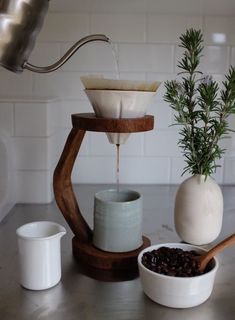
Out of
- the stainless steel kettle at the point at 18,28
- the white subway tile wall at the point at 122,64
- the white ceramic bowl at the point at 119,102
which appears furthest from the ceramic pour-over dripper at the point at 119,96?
the white subway tile wall at the point at 122,64

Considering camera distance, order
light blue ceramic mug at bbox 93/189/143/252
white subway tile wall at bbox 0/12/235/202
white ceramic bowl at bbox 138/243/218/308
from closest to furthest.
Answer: white ceramic bowl at bbox 138/243/218/308 < light blue ceramic mug at bbox 93/189/143/252 < white subway tile wall at bbox 0/12/235/202

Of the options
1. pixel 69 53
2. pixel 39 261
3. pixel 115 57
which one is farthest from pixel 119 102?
pixel 115 57

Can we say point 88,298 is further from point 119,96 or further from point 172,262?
point 119,96

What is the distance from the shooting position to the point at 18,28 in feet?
1.80

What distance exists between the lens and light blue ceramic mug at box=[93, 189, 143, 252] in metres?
0.62

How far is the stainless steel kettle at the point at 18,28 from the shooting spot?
0.53 metres

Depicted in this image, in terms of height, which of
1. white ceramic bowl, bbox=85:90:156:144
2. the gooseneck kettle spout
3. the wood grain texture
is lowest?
the wood grain texture

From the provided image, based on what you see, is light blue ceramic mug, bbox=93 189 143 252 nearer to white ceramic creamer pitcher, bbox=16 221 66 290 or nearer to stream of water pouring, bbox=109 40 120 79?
white ceramic creamer pitcher, bbox=16 221 66 290

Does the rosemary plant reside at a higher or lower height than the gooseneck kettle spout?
lower

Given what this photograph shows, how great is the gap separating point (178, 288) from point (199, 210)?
7.6 inches

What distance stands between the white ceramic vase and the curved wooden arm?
175mm

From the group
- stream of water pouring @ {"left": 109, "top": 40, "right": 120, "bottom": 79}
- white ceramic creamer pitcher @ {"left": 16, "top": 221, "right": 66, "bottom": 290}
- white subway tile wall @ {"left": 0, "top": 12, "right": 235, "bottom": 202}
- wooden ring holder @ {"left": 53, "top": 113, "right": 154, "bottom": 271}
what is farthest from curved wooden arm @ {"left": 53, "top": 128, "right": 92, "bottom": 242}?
stream of water pouring @ {"left": 109, "top": 40, "right": 120, "bottom": 79}

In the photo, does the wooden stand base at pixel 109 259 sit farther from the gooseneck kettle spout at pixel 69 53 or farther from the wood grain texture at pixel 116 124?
the gooseneck kettle spout at pixel 69 53

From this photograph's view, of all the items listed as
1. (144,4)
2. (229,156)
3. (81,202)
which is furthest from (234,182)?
(144,4)
